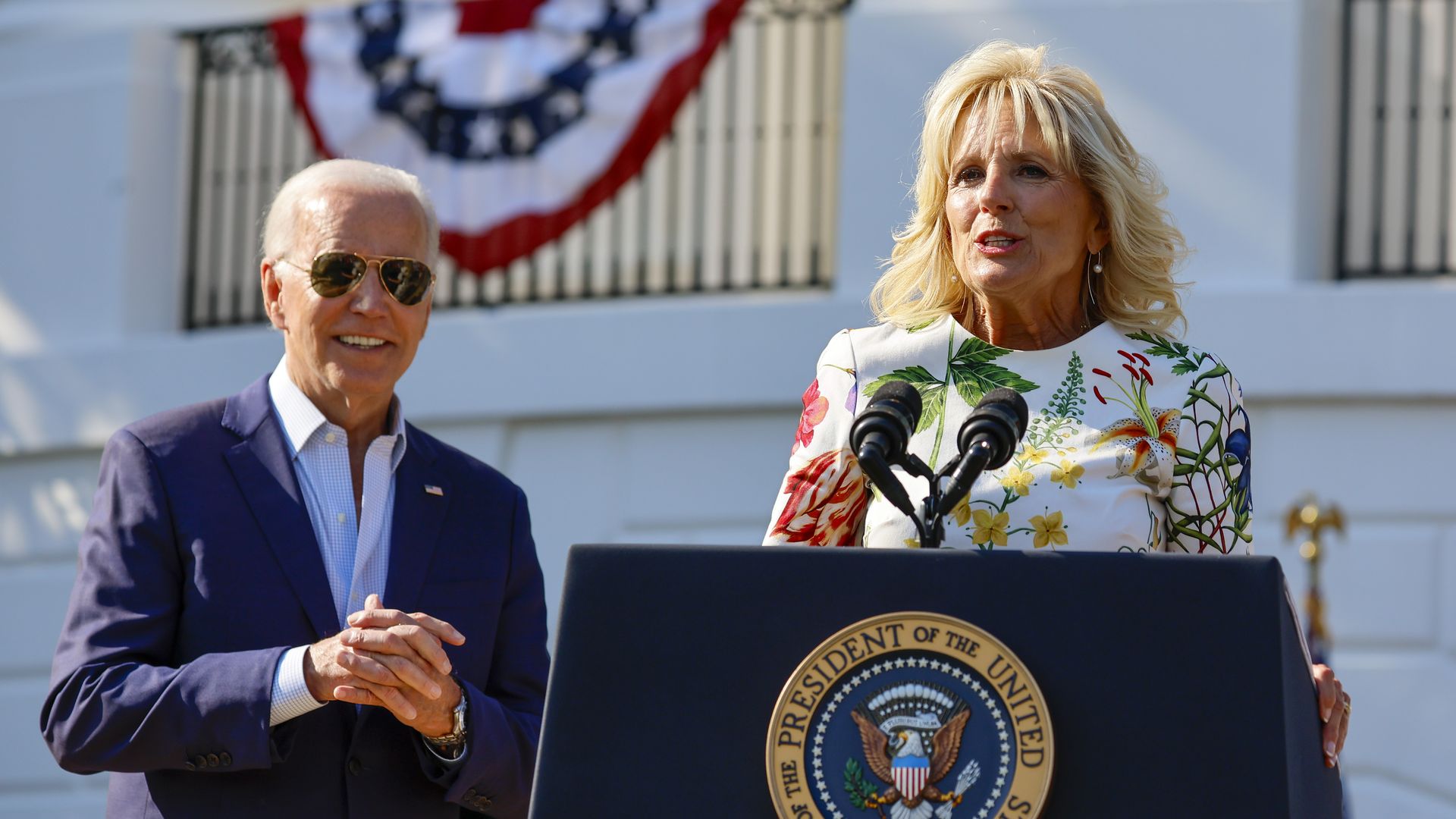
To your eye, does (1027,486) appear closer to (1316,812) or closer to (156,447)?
(1316,812)

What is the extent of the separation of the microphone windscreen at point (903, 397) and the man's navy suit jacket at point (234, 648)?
39.8 inches

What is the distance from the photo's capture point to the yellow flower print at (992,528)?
8.69 feet

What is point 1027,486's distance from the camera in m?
2.66

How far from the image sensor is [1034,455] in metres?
2.69

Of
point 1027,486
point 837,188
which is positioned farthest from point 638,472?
point 1027,486

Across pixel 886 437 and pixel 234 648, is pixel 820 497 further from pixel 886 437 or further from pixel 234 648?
pixel 234 648

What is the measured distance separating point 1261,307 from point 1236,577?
17.6 feet

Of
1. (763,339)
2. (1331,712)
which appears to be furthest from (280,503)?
(763,339)

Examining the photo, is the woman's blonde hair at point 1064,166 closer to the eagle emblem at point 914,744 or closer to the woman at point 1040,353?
the woman at point 1040,353

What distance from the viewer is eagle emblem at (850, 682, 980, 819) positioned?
2141 millimetres

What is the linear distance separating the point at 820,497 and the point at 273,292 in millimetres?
1153

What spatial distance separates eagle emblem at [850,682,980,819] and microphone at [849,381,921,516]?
247 mm

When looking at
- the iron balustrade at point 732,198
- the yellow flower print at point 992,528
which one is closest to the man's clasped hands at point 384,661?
the yellow flower print at point 992,528

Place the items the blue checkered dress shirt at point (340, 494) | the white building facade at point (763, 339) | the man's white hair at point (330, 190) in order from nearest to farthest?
1. the blue checkered dress shirt at point (340, 494)
2. the man's white hair at point (330, 190)
3. the white building facade at point (763, 339)
